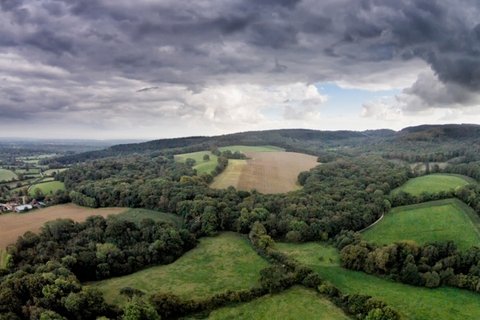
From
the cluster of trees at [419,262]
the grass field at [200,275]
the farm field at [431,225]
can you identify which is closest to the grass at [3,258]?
the grass field at [200,275]

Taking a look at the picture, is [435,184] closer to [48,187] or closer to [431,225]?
[431,225]

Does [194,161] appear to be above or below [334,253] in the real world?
above

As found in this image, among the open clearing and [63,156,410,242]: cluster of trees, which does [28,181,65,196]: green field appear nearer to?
[63,156,410,242]: cluster of trees

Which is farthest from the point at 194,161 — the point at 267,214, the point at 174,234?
the point at 174,234

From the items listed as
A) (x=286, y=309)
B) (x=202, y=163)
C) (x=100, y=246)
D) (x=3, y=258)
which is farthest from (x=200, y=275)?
(x=202, y=163)

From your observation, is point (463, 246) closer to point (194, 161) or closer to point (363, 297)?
point (363, 297)

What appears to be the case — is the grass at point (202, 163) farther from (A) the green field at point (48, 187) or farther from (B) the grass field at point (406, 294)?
(B) the grass field at point (406, 294)
